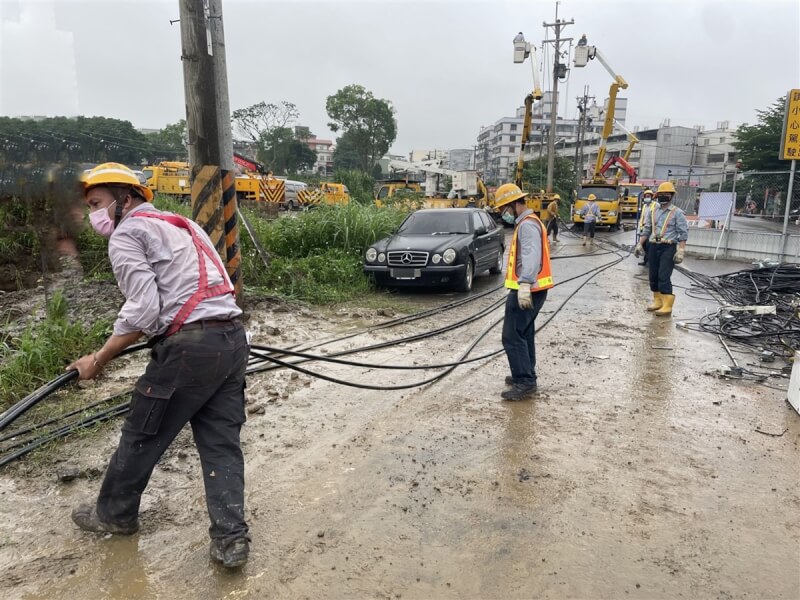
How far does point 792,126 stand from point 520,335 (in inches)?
383

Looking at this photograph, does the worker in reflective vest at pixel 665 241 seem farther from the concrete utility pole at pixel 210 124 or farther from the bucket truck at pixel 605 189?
the bucket truck at pixel 605 189

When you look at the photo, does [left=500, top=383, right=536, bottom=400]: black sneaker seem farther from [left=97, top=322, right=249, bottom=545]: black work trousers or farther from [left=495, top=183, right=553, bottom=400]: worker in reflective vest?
[left=97, top=322, right=249, bottom=545]: black work trousers

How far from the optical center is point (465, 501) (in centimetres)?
326

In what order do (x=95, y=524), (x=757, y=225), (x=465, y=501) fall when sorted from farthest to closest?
(x=757, y=225)
(x=465, y=501)
(x=95, y=524)

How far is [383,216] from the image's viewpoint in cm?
1141

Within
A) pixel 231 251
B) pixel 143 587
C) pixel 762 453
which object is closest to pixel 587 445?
pixel 762 453

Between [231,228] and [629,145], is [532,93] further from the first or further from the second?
[231,228]

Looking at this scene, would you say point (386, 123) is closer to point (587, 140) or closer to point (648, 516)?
point (587, 140)

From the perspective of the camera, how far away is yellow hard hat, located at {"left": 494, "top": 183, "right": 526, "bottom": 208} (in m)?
4.91

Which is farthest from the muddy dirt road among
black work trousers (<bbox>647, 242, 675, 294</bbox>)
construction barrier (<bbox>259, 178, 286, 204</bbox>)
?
construction barrier (<bbox>259, 178, 286, 204</bbox>)

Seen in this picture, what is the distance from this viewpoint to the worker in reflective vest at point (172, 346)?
2445mm

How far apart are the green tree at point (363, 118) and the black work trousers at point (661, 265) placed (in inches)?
2124

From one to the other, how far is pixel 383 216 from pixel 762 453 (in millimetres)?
8461

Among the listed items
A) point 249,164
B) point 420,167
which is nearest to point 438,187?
point 420,167
